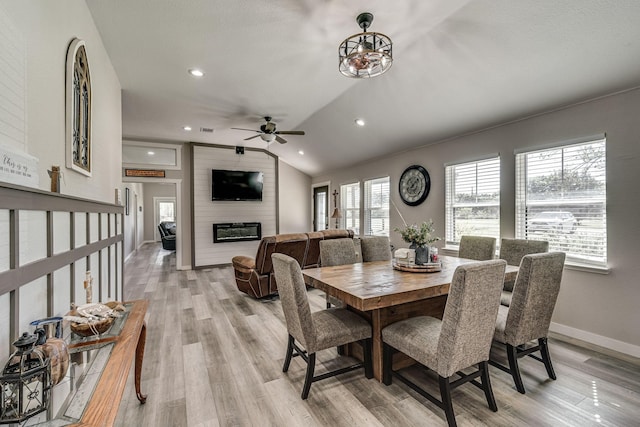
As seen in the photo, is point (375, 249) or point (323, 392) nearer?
point (323, 392)

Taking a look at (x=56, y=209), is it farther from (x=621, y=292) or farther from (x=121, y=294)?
(x=621, y=292)

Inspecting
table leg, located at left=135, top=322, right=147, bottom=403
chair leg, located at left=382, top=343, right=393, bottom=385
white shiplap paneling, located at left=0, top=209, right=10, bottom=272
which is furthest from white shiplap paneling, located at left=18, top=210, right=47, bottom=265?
chair leg, located at left=382, top=343, right=393, bottom=385

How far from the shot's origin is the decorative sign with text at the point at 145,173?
246 inches

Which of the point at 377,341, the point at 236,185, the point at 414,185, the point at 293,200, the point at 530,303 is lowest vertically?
the point at 377,341

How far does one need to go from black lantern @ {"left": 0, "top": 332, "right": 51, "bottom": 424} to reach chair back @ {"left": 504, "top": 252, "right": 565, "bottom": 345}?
8.14 ft

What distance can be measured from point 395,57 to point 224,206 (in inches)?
211

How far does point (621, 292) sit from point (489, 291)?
2125 mm

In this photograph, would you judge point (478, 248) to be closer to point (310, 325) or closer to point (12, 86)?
point (310, 325)

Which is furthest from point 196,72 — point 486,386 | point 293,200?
point 293,200

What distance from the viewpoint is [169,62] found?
10.6ft

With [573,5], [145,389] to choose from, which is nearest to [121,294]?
[145,389]

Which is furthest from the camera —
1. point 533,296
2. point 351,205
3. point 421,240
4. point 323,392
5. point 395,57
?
point 351,205

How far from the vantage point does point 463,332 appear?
1719 millimetres

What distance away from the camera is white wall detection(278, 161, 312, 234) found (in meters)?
8.02
